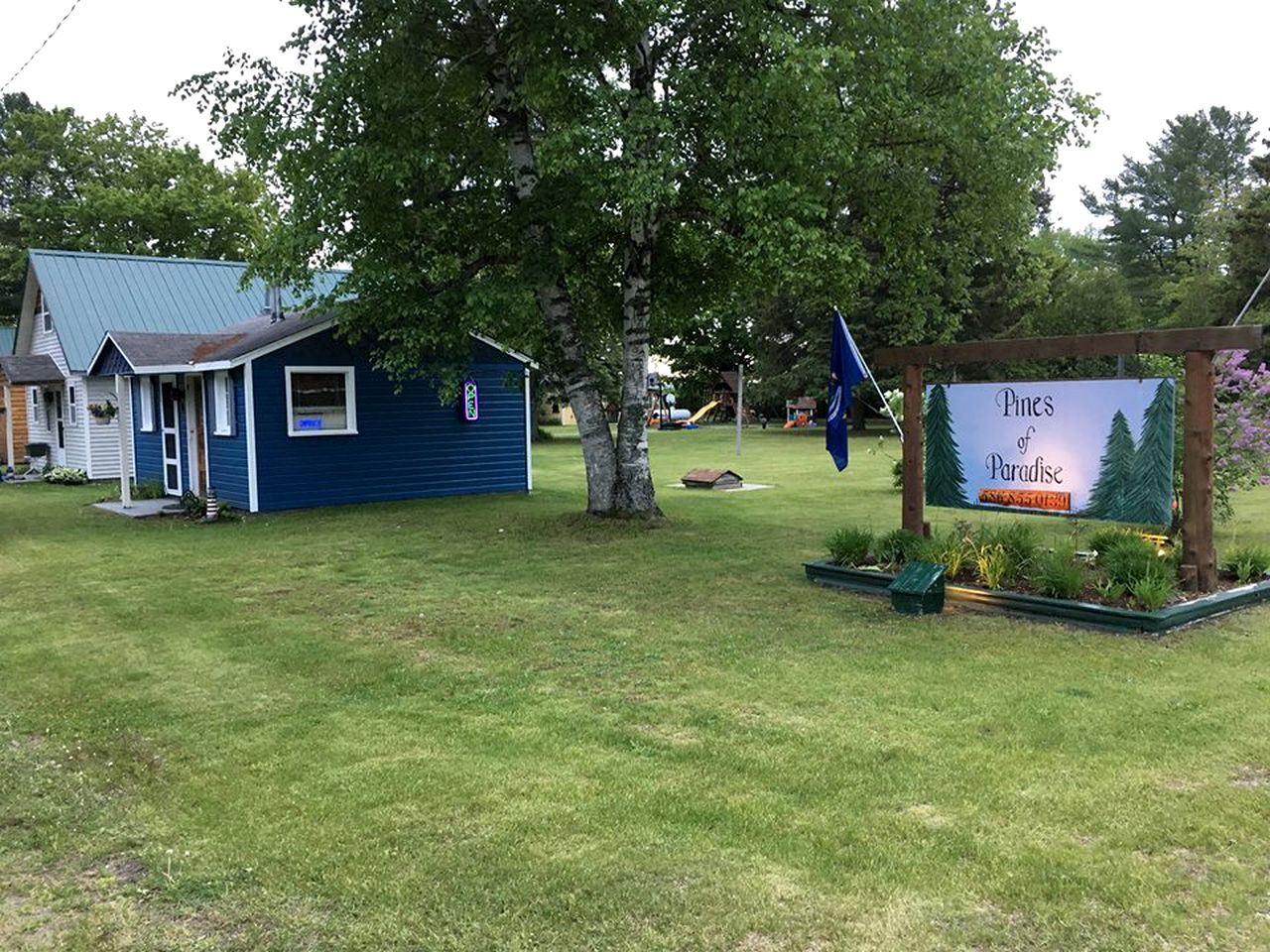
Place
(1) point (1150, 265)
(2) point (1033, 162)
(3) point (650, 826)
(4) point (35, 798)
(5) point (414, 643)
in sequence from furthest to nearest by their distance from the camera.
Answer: (1) point (1150, 265) → (2) point (1033, 162) → (5) point (414, 643) → (4) point (35, 798) → (3) point (650, 826)

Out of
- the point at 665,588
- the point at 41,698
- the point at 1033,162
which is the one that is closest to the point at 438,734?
the point at 41,698

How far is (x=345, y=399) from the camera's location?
1509 centimetres

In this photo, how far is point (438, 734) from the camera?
4570 millimetres

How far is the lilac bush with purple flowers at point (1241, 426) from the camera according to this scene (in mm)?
9664

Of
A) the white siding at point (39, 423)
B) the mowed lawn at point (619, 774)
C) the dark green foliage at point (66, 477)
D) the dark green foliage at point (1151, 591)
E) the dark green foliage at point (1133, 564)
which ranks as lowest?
the mowed lawn at point (619, 774)

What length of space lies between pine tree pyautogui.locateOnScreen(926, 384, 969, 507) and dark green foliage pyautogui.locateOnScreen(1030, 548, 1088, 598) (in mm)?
1170

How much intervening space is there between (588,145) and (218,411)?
7837mm

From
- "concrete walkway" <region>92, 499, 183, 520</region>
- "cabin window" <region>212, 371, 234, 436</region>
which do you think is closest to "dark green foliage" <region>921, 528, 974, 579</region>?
"cabin window" <region>212, 371, 234, 436</region>

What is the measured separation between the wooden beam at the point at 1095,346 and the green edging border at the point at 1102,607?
1766mm

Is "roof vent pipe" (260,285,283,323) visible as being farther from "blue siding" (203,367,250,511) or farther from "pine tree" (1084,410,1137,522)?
"pine tree" (1084,410,1137,522)

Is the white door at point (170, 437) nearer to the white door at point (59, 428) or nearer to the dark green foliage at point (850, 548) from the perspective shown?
the white door at point (59, 428)

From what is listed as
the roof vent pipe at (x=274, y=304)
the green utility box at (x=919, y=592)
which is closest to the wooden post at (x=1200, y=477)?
the green utility box at (x=919, y=592)

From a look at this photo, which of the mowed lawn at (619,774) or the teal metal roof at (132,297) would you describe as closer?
the mowed lawn at (619,774)

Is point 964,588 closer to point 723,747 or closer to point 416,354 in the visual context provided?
point 723,747
